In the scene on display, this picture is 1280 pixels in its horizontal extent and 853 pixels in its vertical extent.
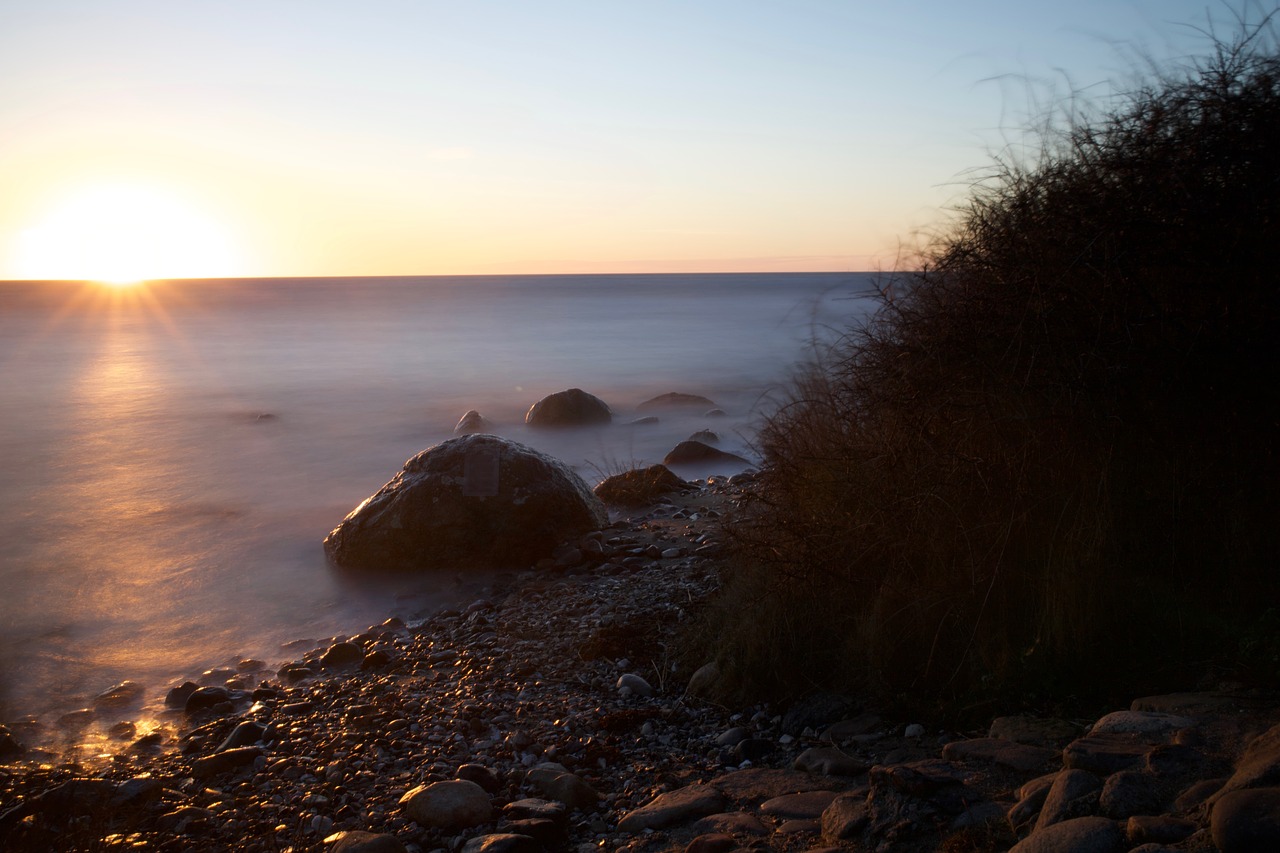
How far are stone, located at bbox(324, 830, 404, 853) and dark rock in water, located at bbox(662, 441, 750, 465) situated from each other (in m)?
8.75

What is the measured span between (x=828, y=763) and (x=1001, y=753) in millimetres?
687

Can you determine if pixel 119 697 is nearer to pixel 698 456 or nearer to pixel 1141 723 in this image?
pixel 1141 723

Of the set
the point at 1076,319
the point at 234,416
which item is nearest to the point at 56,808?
the point at 1076,319

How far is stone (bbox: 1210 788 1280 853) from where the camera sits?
240 centimetres

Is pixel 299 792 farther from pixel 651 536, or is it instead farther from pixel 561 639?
pixel 651 536

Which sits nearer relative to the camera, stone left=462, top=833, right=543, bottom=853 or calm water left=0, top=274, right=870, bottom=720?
stone left=462, top=833, right=543, bottom=853

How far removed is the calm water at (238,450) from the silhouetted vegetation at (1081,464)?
151 centimetres

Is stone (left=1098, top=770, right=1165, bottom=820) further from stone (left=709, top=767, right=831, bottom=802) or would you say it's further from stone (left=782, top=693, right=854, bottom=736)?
stone (left=782, top=693, right=854, bottom=736)

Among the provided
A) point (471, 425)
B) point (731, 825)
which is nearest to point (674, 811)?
point (731, 825)

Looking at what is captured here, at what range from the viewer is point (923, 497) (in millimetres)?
4629

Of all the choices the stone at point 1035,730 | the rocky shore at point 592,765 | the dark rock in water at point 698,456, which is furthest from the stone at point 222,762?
the dark rock in water at point 698,456

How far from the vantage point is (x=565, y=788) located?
387 centimetres

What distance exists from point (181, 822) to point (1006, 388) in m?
4.34

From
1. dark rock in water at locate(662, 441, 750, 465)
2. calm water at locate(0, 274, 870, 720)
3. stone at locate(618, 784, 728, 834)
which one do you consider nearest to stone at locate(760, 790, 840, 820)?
stone at locate(618, 784, 728, 834)
